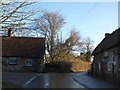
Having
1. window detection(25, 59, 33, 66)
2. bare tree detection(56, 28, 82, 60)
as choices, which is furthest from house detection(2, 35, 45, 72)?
bare tree detection(56, 28, 82, 60)

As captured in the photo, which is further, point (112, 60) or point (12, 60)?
point (12, 60)

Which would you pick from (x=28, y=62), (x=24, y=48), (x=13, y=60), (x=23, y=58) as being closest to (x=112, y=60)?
(x=28, y=62)

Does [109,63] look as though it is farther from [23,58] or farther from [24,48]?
[24,48]

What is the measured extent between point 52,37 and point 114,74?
40549mm

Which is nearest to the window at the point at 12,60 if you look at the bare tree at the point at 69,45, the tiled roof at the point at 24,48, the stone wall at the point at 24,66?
the stone wall at the point at 24,66

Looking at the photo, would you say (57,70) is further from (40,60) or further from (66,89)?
(66,89)

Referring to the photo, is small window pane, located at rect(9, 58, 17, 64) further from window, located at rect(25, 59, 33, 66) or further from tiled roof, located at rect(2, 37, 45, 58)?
window, located at rect(25, 59, 33, 66)

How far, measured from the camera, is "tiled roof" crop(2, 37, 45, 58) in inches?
2347

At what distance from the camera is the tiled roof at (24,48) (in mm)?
59625

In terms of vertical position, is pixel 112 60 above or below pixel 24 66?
above

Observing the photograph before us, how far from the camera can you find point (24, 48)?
61406mm

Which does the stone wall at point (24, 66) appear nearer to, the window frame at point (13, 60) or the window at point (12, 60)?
the window frame at point (13, 60)

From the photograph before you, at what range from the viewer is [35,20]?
16484 millimetres

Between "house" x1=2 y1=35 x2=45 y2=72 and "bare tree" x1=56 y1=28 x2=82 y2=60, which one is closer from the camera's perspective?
"house" x1=2 y1=35 x2=45 y2=72
